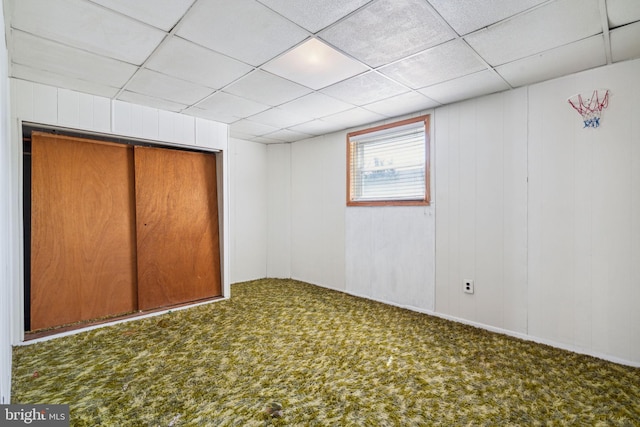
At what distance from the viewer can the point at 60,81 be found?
2918 millimetres

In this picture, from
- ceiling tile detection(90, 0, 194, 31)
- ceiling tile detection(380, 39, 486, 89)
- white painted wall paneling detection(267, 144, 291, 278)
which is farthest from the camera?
white painted wall paneling detection(267, 144, 291, 278)

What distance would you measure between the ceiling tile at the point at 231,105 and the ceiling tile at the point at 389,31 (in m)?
1.52

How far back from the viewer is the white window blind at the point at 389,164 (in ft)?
13.0

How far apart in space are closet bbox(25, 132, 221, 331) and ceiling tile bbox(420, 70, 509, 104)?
3.06 m

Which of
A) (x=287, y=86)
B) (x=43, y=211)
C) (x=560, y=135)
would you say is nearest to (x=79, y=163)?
(x=43, y=211)

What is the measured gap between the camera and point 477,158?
134 inches

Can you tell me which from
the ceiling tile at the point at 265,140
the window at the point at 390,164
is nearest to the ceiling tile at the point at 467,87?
the window at the point at 390,164

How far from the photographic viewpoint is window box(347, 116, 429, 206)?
3938 mm

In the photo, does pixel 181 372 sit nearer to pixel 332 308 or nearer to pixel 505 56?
pixel 332 308

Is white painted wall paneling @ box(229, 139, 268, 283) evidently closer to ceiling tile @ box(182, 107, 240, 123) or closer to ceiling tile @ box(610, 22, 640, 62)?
ceiling tile @ box(182, 107, 240, 123)

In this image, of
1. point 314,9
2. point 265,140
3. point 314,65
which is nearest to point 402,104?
point 314,65

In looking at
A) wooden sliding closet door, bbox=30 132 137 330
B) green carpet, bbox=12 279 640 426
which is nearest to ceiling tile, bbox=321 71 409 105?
green carpet, bbox=12 279 640 426

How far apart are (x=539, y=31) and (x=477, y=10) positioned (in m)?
0.56

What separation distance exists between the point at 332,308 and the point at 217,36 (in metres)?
3.19
